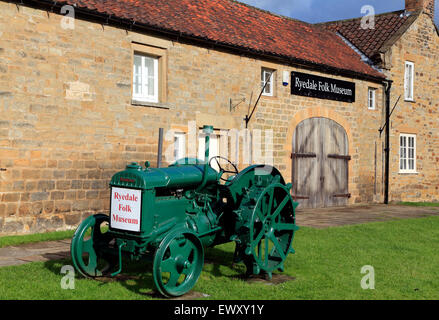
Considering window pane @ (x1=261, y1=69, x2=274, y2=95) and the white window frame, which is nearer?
the white window frame

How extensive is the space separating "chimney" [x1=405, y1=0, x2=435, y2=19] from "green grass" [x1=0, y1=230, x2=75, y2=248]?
16670 millimetres

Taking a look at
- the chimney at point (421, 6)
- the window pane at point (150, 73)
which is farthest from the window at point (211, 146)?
the chimney at point (421, 6)

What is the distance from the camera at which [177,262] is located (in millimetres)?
5379

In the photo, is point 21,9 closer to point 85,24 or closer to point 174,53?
point 85,24

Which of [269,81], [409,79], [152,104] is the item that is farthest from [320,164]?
[152,104]

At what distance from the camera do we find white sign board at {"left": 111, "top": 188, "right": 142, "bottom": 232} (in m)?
5.40

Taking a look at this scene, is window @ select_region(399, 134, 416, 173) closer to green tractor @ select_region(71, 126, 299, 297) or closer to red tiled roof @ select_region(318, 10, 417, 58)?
red tiled roof @ select_region(318, 10, 417, 58)

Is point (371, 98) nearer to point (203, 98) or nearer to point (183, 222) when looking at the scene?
point (203, 98)

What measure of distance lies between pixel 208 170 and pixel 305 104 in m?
10.4

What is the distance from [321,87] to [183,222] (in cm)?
1163

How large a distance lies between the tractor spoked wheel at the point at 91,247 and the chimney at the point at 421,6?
59.9 feet

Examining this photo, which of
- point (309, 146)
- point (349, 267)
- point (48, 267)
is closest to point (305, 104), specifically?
point (309, 146)

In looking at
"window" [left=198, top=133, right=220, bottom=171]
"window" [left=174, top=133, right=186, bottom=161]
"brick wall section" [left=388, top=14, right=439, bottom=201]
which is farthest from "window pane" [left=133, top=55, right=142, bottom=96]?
"brick wall section" [left=388, top=14, right=439, bottom=201]

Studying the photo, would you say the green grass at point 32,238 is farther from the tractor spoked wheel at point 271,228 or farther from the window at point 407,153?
the window at point 407,153
